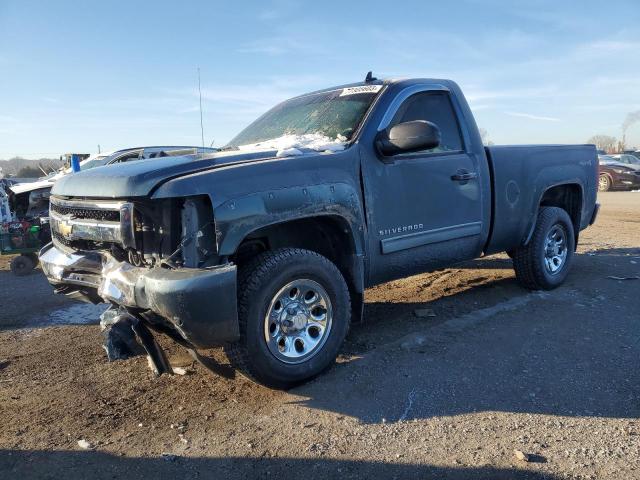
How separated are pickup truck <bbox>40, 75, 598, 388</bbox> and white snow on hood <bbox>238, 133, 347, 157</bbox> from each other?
0.6 inches

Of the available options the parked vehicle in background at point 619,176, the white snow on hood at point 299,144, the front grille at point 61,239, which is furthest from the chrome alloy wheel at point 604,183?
the front grille at point 61,239

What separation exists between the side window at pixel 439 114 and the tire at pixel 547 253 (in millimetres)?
1446

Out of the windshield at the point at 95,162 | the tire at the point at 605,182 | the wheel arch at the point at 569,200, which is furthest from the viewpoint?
the tire at the point at 605,182

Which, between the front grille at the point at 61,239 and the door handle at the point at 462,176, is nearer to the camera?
the front grille at the point at 61,239

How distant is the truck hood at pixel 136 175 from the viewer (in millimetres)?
3082

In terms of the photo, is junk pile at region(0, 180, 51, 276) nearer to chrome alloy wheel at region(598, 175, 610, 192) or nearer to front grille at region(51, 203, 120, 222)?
front grille at region(51, 203, 120, 222)

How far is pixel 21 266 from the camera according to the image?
8.11 m

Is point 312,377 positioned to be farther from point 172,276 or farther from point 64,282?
point 64,282

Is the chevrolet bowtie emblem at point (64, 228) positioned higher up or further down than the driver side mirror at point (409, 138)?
further down

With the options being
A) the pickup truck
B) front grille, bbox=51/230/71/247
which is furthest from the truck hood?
front grille, bbox=51/230/71/247

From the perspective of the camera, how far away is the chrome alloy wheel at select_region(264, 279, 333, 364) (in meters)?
3.31

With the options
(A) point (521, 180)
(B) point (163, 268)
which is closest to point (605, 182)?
(A) point (521, 180)

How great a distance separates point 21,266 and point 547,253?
7.42m

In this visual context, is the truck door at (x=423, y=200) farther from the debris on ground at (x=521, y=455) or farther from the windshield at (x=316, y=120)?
the debris on ground at (x=521, y=455)
